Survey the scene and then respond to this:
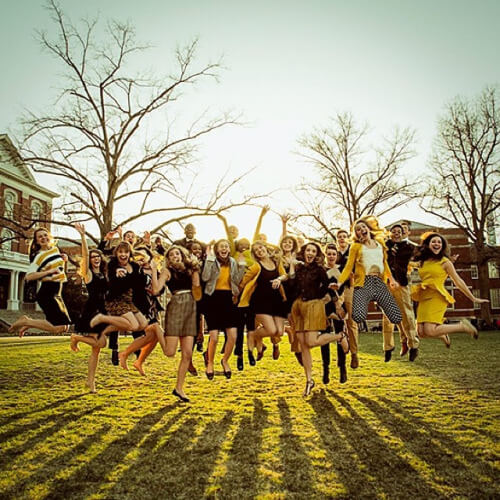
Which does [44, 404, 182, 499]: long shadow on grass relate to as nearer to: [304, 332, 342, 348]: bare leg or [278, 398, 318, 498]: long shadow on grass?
[278, 398, 318, 498]: long shadow on grass

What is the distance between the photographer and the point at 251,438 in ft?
21.5

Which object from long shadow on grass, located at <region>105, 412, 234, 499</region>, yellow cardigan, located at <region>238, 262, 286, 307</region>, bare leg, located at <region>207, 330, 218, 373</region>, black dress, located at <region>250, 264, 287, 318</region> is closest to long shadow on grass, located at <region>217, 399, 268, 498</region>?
long shadow on grass, located at <region>105, 412, 234, 499</region>

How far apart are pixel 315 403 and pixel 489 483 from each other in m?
3.83

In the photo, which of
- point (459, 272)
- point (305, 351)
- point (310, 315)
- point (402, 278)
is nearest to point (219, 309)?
point (310, 315)

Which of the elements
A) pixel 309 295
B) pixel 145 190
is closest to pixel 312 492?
pixel 309 295

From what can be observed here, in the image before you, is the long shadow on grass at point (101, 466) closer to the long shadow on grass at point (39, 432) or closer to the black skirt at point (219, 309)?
the long shadow on grass at point (39, 432)

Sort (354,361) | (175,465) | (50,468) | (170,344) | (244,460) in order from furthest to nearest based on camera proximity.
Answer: (354,361) < (170,344) < (244,460) < (175,465) < (50,468)

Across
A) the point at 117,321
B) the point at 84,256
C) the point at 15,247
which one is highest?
the point at 15,247

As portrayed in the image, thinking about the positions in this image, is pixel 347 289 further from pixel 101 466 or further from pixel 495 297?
pixel 495 297

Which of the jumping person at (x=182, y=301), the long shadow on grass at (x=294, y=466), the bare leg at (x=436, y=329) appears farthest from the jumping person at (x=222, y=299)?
the bare leg at (x=436, y=329)

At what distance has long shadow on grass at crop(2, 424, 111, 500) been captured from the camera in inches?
192

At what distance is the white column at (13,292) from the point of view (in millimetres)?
44406

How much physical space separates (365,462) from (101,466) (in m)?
3.07

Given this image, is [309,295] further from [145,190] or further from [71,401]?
[145,190]
